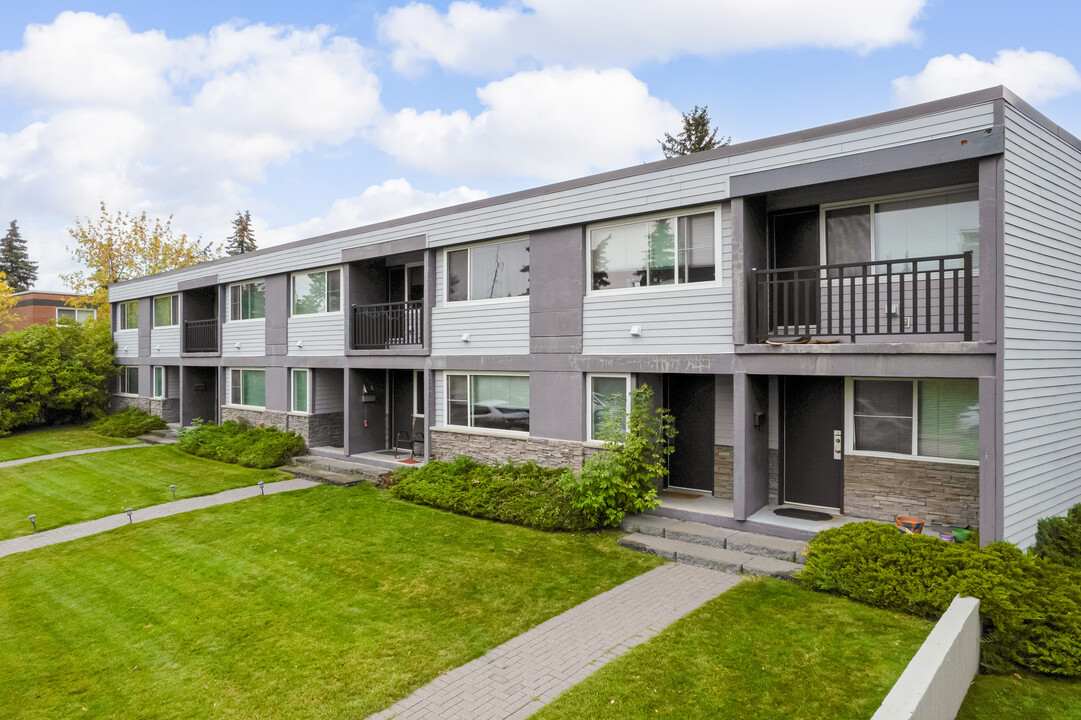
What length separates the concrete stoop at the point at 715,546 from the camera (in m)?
7.94

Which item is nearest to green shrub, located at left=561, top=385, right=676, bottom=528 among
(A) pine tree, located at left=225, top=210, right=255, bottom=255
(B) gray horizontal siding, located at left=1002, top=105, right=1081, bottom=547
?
(B) gray horizontal siding, located at left=1002, top=105, right=1081, bottom=547

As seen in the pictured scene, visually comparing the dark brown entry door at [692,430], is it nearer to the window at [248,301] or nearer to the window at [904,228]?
the window at [904,228]

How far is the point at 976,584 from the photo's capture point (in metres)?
6.09

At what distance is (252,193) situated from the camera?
50.6 m

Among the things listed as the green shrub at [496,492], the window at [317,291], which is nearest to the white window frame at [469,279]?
the green shrub at [496,492]

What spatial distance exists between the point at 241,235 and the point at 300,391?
43.9 meters

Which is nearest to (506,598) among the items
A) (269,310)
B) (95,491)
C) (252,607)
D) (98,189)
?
(252,607)

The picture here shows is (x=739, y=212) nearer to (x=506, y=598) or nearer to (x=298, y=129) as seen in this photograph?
(x=506, y=598)

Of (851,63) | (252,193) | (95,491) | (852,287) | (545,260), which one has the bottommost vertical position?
(95,491)

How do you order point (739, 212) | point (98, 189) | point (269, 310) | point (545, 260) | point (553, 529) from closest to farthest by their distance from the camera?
point (739, 212), point (553, 529), point (545, 260), point (269, 310), point (98, 189)

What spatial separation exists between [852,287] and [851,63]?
15.6 m

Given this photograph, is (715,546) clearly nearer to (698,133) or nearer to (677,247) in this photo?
(677,247)

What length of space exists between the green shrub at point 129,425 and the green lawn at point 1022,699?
24.2 metres

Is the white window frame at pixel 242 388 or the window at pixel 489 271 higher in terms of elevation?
the window at pixel 489 271
